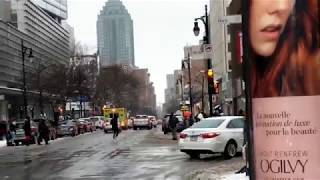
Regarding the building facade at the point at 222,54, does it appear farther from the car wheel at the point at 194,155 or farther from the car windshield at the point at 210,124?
the car windshield at the point at 210,124

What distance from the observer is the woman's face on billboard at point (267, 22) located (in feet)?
23.5

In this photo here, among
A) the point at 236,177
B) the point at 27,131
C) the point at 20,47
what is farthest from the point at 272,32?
the point at 20,47

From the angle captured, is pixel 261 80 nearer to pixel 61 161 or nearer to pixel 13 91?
pixel 61 161

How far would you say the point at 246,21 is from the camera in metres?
7.47

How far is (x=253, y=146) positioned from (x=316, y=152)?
0.71 metres

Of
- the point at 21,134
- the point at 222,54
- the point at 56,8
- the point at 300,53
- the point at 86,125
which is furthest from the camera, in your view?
the point at 56,8

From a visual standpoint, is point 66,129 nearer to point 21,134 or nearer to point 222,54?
point 21,134

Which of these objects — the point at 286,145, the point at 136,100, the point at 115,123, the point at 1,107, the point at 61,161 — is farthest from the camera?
the point at 136,100

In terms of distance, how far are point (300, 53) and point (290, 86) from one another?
36 centimetres

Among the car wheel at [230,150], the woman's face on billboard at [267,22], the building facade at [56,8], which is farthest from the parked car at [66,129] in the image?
the building facade at [56,8]

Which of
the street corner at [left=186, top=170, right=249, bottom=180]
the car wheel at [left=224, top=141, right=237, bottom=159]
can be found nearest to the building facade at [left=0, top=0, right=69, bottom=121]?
the car wheel at [left=224, top=141, right=237, bottom=159]

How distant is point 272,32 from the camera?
7215mm

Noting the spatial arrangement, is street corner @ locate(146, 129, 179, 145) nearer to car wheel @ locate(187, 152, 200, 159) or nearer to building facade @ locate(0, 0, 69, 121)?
car wheel @ locate(187, 152, 200, 159)

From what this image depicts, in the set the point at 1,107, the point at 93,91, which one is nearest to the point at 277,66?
the point at 1,107
